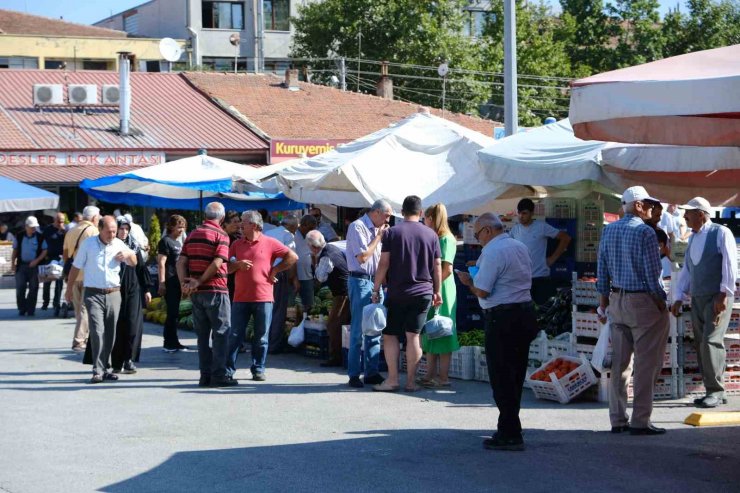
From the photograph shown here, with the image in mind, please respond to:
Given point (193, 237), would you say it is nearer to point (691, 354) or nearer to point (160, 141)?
point (691, 354)

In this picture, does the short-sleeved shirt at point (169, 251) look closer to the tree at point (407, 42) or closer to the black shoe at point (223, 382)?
the black shoe at point (223, 382)

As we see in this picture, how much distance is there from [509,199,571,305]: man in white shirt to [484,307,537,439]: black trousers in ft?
17.8

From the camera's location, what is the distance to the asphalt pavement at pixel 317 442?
782 cm

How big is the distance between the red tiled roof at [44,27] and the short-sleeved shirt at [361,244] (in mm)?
50118

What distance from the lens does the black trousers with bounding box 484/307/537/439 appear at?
8.91m

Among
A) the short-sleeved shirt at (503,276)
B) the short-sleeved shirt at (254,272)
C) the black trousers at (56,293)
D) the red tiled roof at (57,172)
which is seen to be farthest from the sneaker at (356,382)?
the red tiled roof at (57,172)

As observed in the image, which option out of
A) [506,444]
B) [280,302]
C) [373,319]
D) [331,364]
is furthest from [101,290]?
[506,444]

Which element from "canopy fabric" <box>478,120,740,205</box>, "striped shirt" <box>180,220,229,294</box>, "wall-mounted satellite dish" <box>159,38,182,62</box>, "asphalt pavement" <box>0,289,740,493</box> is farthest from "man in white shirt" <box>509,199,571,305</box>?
"wall-mounted satellite dish" <box>159,38,182,62</box>

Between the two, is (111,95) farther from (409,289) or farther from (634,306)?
(634,306)

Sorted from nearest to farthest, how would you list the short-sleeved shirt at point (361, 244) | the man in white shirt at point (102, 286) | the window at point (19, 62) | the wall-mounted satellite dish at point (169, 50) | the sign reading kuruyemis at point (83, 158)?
1. the short-sleeved shirt at point (361, 244)
2. the man in white shirt at point (102, 286)
3. the sign reading kuruyemis at point (83, 158)
4. the wall-mounted satellite dish at point (169, 50)
5. the window at point (19, 62)

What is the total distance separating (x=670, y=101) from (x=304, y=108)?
3506cm

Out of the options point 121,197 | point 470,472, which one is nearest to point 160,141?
point 121,197

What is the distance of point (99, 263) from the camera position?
12.7 metres

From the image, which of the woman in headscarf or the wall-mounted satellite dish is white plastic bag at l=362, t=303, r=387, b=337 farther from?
the wall-mounted satellite dish
